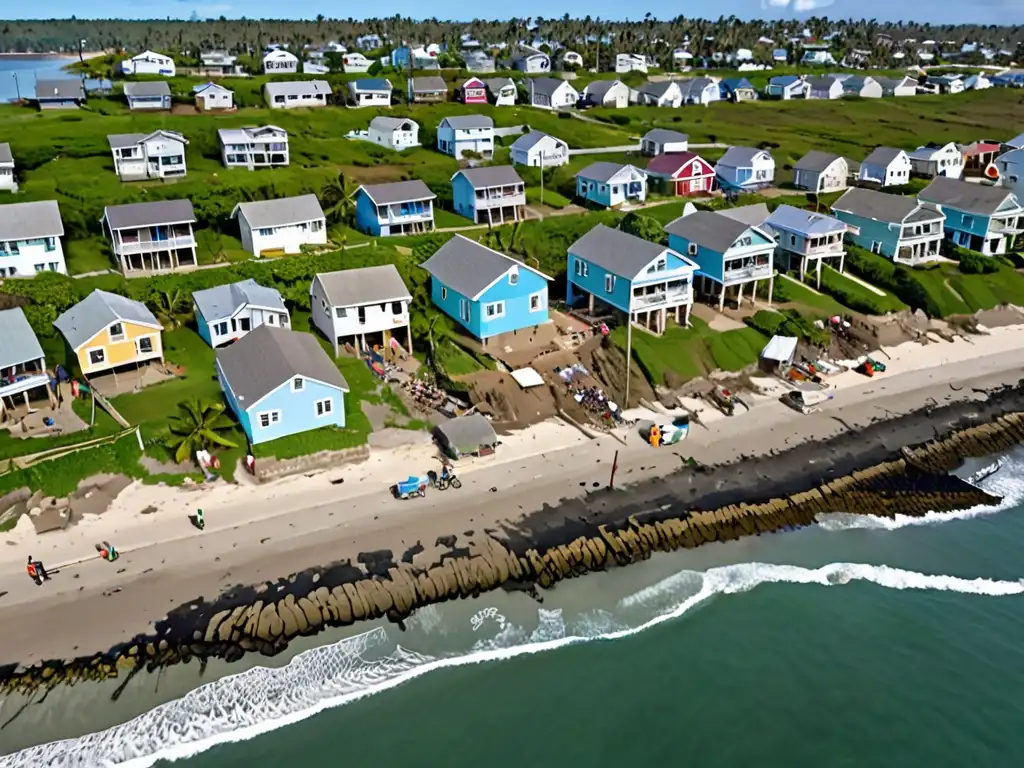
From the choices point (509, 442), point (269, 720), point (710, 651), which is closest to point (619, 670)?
point (710, 651)

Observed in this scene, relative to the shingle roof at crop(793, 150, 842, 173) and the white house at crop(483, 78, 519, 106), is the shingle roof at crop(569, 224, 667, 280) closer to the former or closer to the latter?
the shingle roof at crop(793, 150, 842, 173)

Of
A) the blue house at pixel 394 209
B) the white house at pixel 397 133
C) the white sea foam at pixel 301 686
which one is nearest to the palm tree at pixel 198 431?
the white sea foam at pixel 301 686

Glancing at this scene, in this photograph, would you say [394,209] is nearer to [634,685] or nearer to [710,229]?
[710,229]

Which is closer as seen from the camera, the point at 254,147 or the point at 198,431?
the point at 198,431

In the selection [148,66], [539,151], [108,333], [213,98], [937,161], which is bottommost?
[108,333]

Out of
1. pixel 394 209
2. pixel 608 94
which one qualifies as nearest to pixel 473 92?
pixel 608 94

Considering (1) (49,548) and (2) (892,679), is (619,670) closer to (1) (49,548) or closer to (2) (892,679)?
(2) (892,679)

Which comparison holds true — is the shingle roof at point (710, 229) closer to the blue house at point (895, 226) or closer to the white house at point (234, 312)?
the blue house at point (895, 226)
